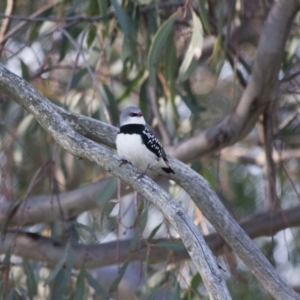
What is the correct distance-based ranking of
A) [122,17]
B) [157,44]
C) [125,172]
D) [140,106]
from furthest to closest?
[140,106] → [122,17] → [157,44] → [125,172]

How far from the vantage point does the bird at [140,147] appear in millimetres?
2869

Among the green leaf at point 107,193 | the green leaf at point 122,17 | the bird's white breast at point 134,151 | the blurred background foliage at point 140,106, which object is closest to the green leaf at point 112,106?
the blurred background foliage at point 140,106

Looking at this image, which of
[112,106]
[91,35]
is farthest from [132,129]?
[91,35]

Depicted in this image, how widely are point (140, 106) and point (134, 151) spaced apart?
1.23m

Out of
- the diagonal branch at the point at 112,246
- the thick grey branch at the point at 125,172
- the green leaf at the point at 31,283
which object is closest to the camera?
the thick grey branch at the point at 125,172

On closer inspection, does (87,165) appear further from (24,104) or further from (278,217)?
(24,104)

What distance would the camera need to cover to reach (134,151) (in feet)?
9.41

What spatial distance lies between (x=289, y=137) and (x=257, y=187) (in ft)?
2.48

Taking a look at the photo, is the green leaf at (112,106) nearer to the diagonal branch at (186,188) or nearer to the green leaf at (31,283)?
the green leaf at (31,283)

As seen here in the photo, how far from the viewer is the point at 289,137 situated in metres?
4.49

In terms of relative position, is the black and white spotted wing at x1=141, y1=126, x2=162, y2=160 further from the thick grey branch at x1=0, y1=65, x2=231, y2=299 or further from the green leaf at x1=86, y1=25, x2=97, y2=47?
the green leaf at x1=86, y1=25, x2=97, y2=47

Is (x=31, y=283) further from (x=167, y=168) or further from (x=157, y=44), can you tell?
(x=157, y=44)

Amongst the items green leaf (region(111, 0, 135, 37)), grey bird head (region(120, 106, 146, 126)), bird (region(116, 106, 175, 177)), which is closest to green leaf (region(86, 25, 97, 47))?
green leaf (region(111, 0, 135, 37))

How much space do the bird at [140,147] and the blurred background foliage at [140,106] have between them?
0.32 metres
